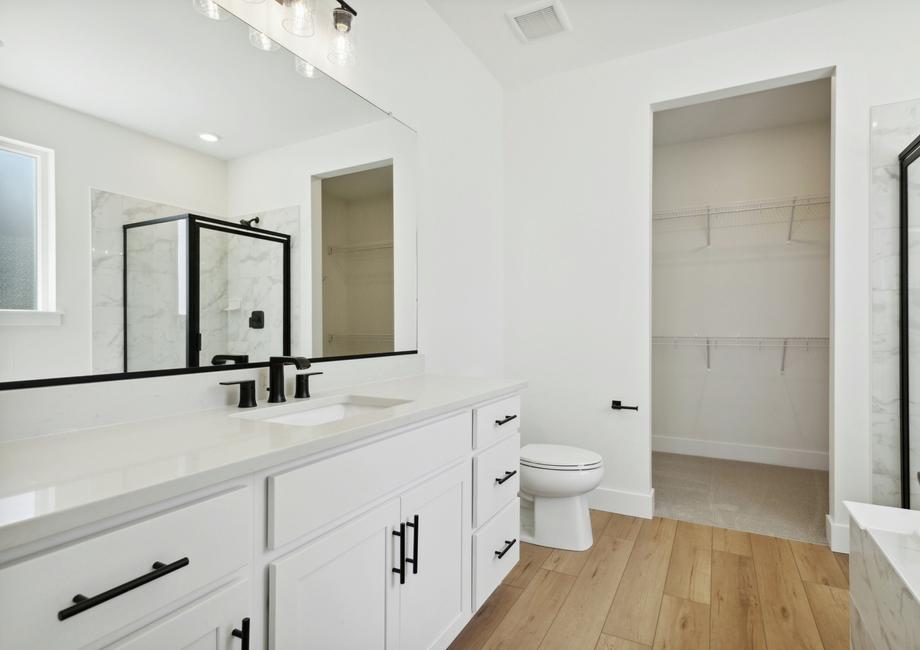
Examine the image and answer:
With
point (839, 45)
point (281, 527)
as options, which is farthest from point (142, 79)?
point (839, 45)

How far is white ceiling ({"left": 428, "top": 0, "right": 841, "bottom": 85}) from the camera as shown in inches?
94.1

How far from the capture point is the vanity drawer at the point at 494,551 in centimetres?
165

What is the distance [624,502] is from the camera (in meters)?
2.81

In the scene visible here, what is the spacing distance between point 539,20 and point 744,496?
119 inches

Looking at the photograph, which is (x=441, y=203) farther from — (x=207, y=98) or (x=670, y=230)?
(x=670, y=230)

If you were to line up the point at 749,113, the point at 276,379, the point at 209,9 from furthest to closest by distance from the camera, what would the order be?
1. the point at 749,113
2. the point at 276,379
3. the point at 209,9

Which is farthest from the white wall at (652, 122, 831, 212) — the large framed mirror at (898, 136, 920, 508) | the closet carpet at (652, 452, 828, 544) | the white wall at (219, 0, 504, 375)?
the closet carpet at (652, 452, 828, 544)

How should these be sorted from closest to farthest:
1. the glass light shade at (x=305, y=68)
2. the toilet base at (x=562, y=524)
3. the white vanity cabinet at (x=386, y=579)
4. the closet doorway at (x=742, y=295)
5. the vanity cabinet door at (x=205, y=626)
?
1. the vanity cabinet door at (x=205, y=626)
2. the white vanity cabinet at (x=386, y=579)
3. the glass light shade at (x=305, y=68)
4. the toilet base at (x=562, y=524)
5. the closet doorway at (x=742, y=295)

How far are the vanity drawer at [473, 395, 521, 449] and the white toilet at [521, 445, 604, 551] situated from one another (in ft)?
1.59

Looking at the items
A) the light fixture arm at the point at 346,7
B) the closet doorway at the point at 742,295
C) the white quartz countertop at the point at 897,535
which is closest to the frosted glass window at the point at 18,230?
the light fixture arm at the point at 346,7

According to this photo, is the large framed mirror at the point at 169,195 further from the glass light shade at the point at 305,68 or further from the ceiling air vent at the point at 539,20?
the ceiling air vent at the point at 539,20

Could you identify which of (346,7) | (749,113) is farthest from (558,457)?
(749,113)

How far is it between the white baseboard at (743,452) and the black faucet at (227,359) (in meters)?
3.60

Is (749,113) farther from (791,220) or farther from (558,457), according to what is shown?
(558,457)
